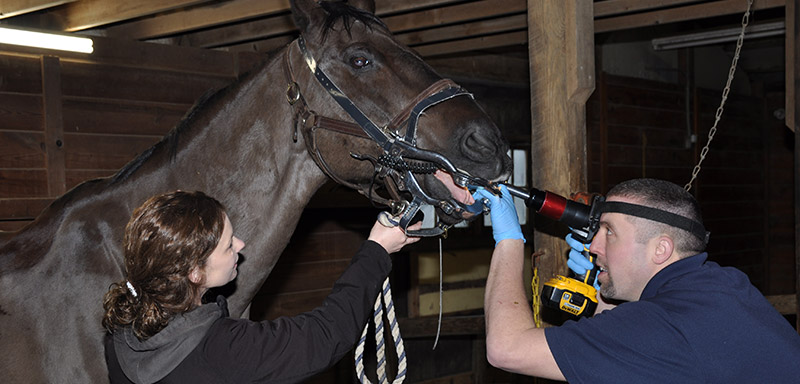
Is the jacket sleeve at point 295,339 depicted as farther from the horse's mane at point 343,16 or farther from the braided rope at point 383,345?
the horse's mane at point 343,16

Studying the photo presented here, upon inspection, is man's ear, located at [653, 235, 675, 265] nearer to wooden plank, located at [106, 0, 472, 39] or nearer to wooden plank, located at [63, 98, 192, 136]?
wooden plank, located at [106, 0, 472, 39]

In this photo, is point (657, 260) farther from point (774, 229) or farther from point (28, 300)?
point (774, 229)

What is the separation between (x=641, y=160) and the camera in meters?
7.39

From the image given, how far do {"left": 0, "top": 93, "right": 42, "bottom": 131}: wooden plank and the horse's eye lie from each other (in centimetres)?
282

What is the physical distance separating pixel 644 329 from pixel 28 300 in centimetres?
163

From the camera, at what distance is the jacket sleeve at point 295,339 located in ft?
4.50

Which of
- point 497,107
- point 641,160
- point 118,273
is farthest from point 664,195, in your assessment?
point 641,160

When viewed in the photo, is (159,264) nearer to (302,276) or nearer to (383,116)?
(383,116)

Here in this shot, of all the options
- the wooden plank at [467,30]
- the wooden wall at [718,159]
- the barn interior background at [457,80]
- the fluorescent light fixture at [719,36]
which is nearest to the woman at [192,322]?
the barn interior background at [457,80]

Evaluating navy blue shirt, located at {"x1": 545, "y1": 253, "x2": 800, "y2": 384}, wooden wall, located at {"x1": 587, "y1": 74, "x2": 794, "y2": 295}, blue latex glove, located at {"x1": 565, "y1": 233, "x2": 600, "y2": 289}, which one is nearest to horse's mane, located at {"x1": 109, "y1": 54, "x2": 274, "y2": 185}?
blue latex glove, located at {"x1": 565, "y1": 233, "x2": 600, "y2": 289}

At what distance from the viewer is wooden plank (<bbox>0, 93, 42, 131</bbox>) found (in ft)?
12.5

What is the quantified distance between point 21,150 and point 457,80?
343 cm

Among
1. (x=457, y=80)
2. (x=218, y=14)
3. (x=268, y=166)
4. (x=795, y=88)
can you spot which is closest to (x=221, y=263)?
(x=268, y=166)

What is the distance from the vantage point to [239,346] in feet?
4.52
